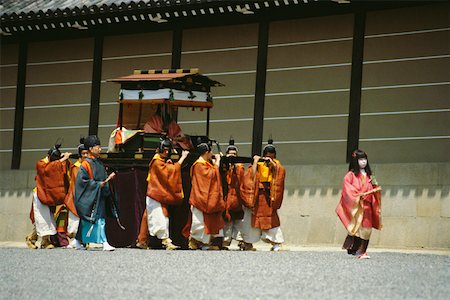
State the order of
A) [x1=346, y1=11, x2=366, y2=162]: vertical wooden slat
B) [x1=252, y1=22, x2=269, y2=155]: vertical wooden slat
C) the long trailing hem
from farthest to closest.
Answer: [x1=252, y1=22, x2=269, y2=155]: vertical wooden slat → [x1=346, y1=11, x2=366, y2=162]: vertical wooden slat → the long trailing hem

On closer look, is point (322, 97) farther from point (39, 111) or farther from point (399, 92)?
point (39, 111)

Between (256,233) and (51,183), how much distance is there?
2999 mm

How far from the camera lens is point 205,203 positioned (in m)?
13.5

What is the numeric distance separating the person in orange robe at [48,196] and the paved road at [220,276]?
236 centimetres

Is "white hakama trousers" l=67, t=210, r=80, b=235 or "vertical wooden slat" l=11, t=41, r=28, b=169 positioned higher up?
"vertical wooden slat" l=11, t=41, r=28, b=169

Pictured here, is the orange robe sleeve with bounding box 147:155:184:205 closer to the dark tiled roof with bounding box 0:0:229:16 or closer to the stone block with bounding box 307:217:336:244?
the stone block with bounding box 307:217:336:244

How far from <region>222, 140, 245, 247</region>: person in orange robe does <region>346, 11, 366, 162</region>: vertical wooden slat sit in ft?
6.45

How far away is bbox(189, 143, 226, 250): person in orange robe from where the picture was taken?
13477 millimetres

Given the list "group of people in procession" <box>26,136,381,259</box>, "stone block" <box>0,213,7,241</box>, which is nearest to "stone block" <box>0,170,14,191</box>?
"stone block" <box>0,213,7,241</box>

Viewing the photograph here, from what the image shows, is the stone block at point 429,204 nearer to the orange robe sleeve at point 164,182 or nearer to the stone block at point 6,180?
the orange robe sleeve at point 164,182

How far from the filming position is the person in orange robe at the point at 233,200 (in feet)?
46.1

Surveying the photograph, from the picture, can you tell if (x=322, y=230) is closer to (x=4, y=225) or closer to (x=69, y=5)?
(x=69, y=5)

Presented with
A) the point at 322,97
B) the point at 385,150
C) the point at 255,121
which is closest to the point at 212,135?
the point at 255,121

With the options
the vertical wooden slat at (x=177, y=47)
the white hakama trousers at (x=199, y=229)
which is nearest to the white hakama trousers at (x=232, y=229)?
the white hakama trousers at (x=199, y=229)
